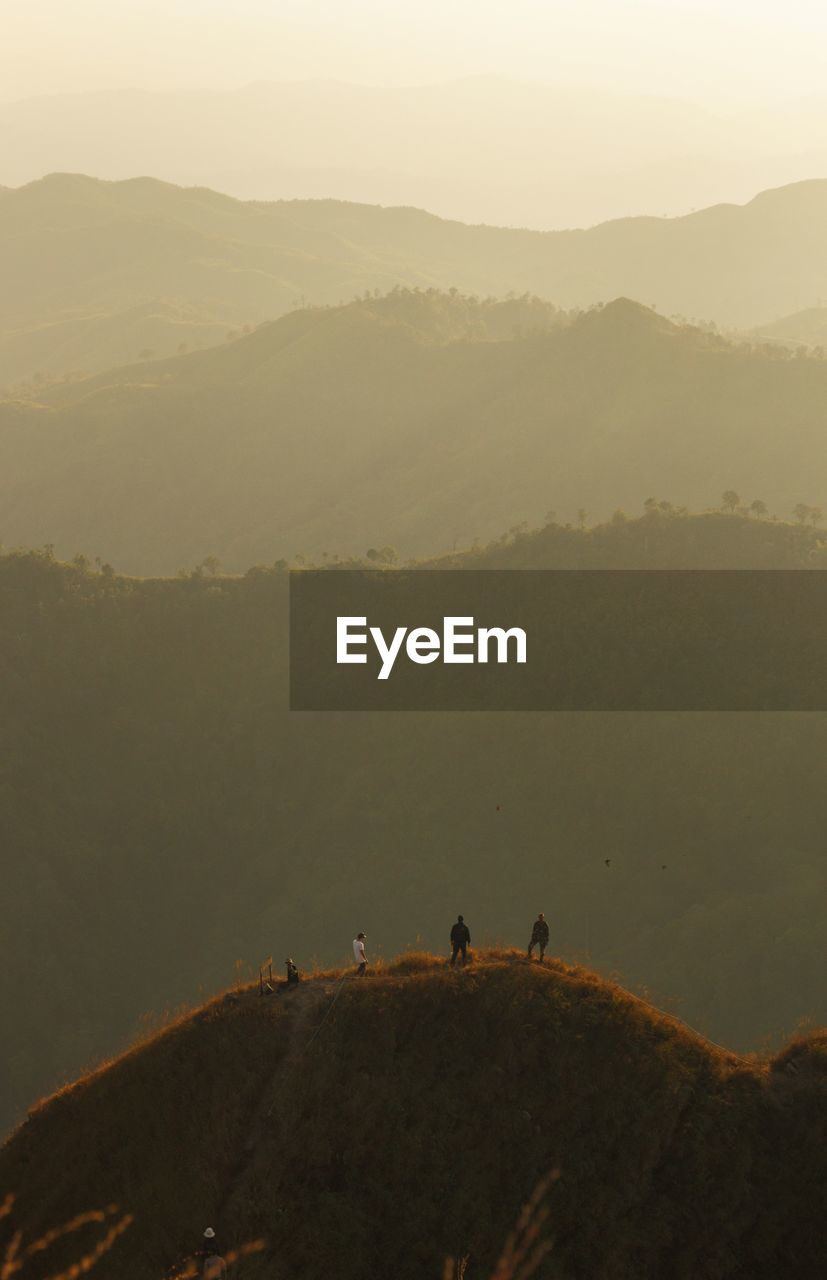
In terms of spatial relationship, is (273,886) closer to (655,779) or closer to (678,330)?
(655,779)

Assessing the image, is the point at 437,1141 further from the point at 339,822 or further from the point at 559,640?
the point at 559,640

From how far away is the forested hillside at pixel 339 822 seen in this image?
52562 millimetres

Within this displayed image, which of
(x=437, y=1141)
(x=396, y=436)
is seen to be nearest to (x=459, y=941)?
(x=437, y=1141)

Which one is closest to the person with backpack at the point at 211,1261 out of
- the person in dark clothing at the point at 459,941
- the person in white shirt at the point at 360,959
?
the person in white shirt at the point at 360,959

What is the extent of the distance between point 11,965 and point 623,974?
31290mm

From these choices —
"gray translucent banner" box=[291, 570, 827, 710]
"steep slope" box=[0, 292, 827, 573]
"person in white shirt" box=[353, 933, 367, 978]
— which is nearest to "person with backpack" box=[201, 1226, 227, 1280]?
"person in white shirt" box=[353, 933, 367, 978]

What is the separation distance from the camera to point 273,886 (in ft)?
204

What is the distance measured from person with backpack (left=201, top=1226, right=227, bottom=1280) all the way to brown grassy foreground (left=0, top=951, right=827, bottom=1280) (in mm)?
639

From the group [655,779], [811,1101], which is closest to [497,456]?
[655,779]

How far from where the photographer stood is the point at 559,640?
65.5m

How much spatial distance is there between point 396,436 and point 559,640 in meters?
83.8

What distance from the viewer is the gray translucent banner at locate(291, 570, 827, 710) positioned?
201ft

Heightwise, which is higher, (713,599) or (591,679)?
(713,599)

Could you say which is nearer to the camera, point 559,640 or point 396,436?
point 559,640
